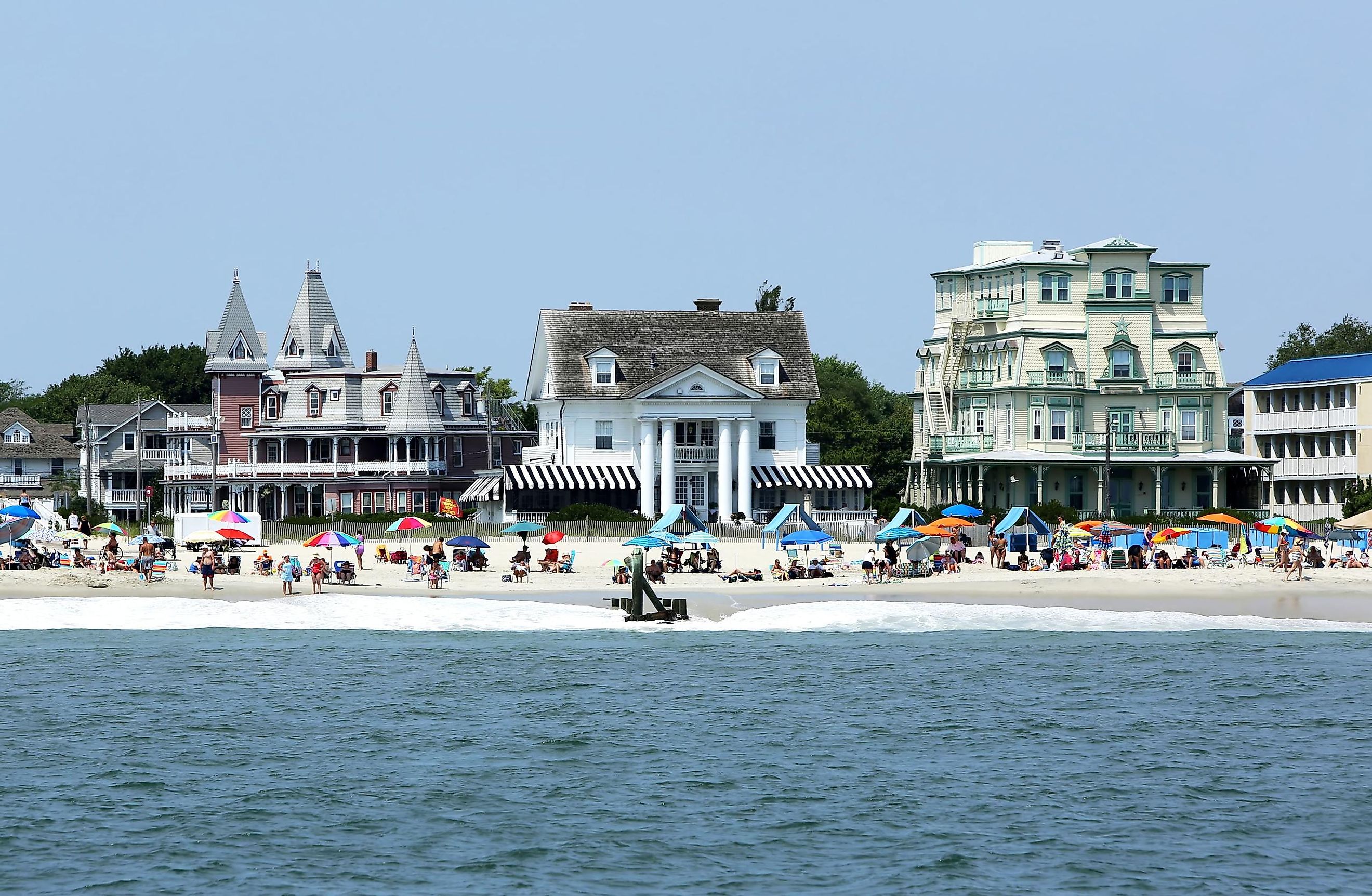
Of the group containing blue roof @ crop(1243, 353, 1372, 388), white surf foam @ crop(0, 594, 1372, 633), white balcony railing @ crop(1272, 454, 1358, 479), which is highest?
blue roof @ crop(1243, 353, 1372, 388)

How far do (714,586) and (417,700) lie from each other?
16770 mm

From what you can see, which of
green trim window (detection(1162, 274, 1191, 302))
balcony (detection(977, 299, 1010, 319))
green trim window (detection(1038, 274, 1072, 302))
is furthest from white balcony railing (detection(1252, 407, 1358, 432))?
balcony (detection(977, 299, 1010, 319))

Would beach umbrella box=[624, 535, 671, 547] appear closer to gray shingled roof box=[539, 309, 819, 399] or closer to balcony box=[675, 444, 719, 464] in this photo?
balcony box=[675, 444, 719, 464]

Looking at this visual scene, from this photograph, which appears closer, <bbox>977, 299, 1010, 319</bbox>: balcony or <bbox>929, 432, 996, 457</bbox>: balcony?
<bbox>929, 432, 996, 457</bbox>: balcony

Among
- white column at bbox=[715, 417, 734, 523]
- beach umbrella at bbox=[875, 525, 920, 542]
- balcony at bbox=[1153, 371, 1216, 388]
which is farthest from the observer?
balcony at bbox=[1153, 371, 1216, 388]

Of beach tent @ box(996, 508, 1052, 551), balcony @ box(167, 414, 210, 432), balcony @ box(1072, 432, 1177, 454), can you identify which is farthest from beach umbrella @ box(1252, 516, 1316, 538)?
balcony @ box(167, 414, 210, 432)

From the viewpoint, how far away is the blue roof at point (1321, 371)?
8825cm

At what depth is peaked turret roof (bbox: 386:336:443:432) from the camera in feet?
290

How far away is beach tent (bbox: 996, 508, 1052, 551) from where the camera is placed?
58562 millimetres

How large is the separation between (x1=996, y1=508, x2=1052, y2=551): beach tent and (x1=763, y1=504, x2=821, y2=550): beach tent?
21.8ft

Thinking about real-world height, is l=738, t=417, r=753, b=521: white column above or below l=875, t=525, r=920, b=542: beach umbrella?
above

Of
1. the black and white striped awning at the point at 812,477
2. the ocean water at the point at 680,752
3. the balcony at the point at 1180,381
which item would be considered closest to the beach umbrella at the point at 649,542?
the ocean water at the point at 680,752

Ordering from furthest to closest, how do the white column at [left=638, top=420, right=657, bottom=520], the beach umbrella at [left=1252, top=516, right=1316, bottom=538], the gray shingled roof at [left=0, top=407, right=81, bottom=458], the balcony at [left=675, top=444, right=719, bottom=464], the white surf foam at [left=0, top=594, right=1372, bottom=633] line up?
the gray shingled roof at [left=0, top=407, right=81, bottom=458] < the balcony at [left=675, top=444, right=719, bottom=464] < the white column at [left=638, top=420, right=657, bottom=520] < the beach umbrella at [left=1252, top=516, right=1316, bottom=538] < the white surf foam at [left=0, top=594, right=1372, bottom=633]

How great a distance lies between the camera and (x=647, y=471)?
→ 77375 millimetres
